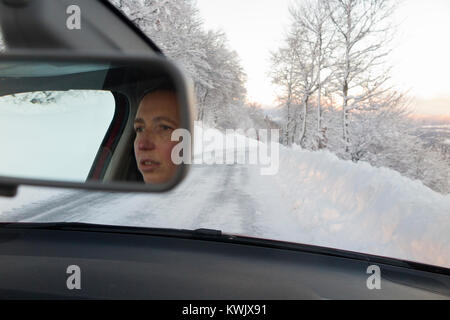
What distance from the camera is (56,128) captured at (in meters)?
2.10

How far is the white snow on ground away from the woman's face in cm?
222

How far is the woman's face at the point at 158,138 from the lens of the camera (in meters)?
1.49

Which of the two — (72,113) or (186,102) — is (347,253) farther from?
(72,113)

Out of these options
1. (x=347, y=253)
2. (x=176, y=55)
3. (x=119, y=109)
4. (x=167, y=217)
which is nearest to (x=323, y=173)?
(x=167, y=217)

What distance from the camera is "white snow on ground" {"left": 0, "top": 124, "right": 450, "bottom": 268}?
4.45 metres

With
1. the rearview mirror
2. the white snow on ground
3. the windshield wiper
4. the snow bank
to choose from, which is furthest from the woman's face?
the snow bank

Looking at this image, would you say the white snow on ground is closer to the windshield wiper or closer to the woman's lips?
the windshield wiper

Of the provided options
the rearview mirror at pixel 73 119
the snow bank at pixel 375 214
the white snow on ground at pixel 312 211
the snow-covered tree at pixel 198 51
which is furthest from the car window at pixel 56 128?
the snow bank at pixel 375 214

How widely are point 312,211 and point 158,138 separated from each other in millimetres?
5994

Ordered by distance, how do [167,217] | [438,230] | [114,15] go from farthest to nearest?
[167,217] → [438,230] → [114,15]

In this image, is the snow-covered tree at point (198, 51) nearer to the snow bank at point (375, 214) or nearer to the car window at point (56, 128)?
the car window at point (56, 128)

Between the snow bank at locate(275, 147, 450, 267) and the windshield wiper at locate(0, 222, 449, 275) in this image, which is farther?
the snow bank at locate(275, 147, 450, 267)

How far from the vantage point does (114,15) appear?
235cm
